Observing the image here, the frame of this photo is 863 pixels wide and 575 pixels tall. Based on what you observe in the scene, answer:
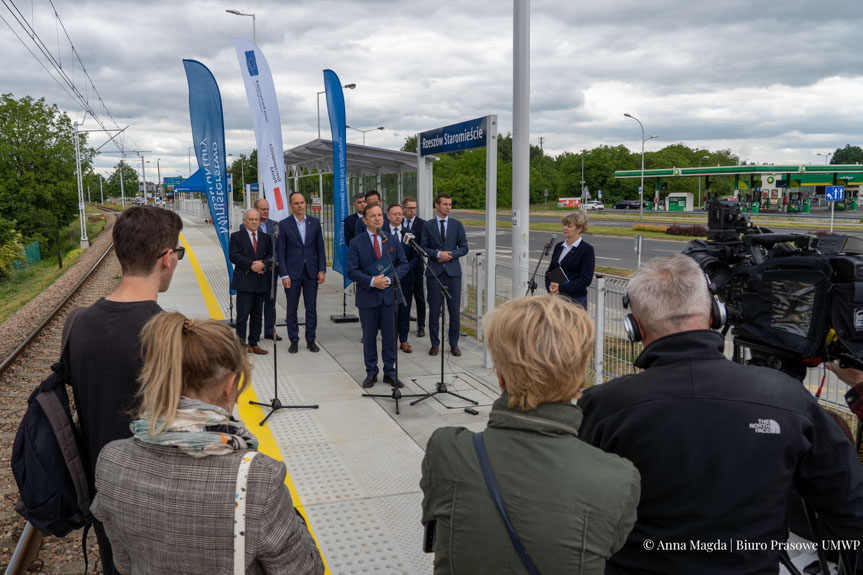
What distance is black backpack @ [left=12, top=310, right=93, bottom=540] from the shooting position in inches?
Answer: 91.6

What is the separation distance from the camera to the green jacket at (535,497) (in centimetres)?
152

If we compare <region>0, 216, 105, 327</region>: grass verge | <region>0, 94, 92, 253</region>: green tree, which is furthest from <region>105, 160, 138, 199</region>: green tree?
<region>0, 216, 105, 327</region>: grass verge

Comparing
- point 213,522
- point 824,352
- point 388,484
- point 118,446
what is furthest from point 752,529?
point 388,484

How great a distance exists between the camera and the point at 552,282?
6.39 m

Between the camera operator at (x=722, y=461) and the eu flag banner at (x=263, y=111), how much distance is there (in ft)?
27.6

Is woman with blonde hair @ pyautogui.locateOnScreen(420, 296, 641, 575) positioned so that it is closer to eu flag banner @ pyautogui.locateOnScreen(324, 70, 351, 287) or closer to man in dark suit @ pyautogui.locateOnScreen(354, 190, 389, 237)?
man in dark suit @ pyautogui.locateOnScreen(354, 190, 389, 237)

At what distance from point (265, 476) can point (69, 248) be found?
3690cm

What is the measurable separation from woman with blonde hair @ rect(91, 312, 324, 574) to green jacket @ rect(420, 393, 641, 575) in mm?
442

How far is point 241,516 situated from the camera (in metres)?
1.67

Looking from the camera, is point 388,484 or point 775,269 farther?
point 388,484

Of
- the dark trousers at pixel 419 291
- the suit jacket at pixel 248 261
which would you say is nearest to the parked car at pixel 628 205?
the dark trousers at pixel 419 291

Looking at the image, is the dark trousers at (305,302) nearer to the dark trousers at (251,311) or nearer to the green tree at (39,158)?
the dark trousers at (251,311)

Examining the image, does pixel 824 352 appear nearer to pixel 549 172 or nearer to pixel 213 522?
pixel 213 522

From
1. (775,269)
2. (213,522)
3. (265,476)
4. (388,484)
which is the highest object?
(775,269)
